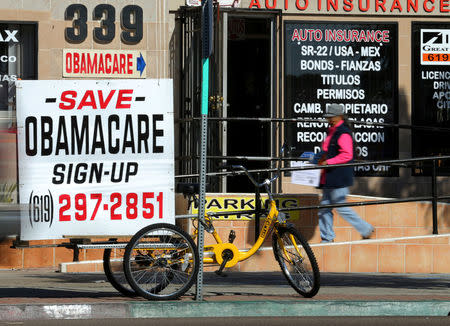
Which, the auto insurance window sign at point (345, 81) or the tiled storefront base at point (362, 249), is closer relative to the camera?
the tiled storefront base at point (362, 249)

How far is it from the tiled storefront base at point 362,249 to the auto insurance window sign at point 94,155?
3067 mm

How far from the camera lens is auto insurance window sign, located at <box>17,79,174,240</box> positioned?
9523 mm

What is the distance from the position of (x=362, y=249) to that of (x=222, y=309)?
4165 millimetres

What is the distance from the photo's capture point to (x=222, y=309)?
9.20m

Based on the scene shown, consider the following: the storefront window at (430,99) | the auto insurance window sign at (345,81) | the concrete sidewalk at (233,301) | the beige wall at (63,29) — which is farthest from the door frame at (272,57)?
the concrete sidewalk at (233,301)

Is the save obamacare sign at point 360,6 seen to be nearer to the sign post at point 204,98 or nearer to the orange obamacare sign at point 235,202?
the orange obamacare sign at point 235,202

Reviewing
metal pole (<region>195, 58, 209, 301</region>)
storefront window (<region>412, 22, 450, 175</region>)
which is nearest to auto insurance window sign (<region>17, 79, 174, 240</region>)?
metal pole (<region>195, 58, 209, 301</region>)

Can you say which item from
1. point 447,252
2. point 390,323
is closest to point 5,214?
point 390,323

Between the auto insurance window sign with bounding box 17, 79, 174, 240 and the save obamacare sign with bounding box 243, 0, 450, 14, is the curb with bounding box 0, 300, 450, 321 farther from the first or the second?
the save obamacare sign with bounding box 243, 0, 450, 14

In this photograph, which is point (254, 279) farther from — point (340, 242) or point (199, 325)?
point (199, 325)

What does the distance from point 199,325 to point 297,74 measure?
27.7 ft

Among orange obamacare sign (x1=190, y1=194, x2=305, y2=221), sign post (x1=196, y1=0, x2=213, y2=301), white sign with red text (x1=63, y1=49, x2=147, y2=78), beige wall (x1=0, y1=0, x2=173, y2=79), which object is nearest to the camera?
sign post (x1=196, y1=0, x2=213, y2=301)

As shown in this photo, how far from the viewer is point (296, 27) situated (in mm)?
16547

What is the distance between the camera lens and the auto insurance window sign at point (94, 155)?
952cm
